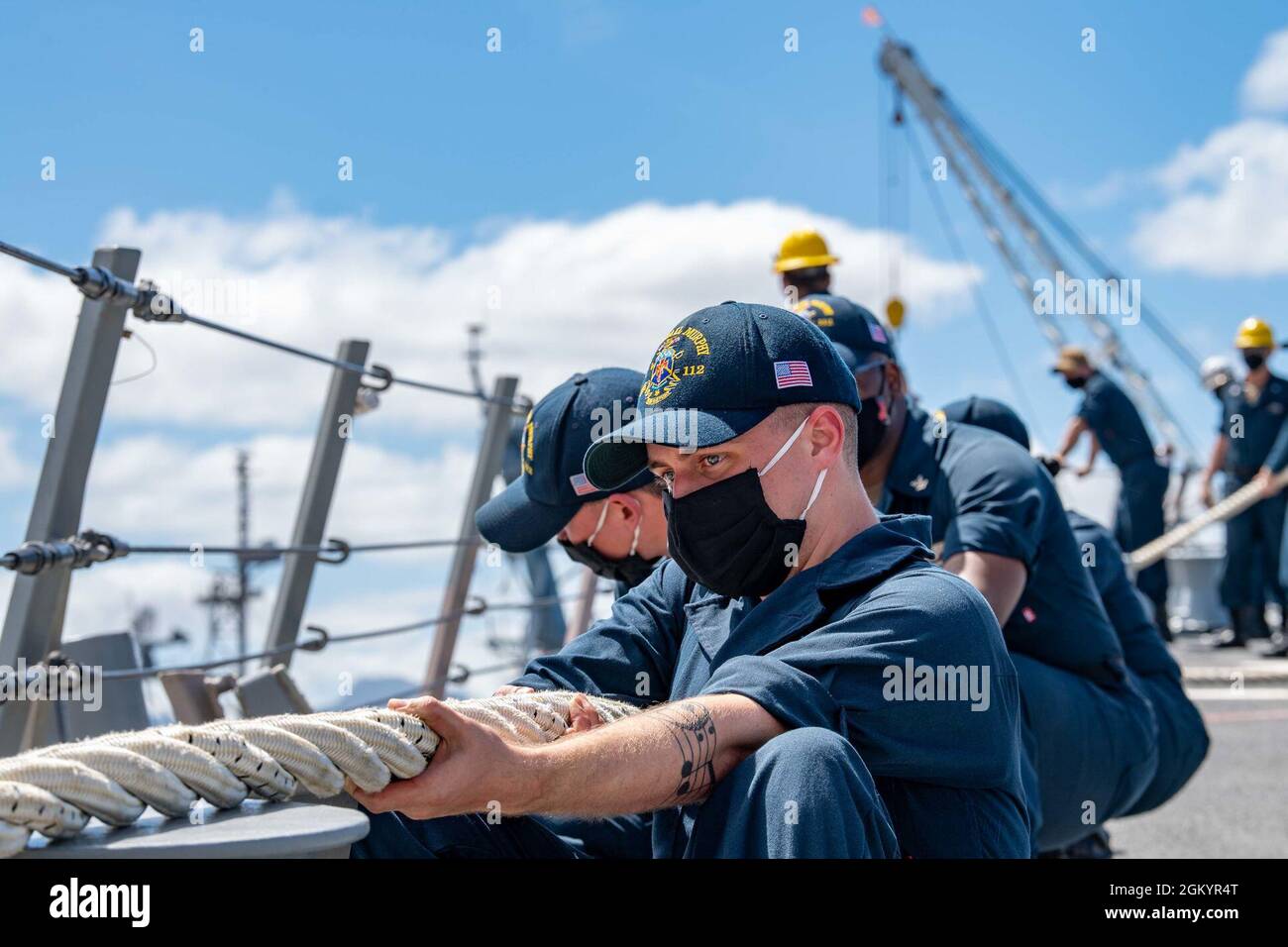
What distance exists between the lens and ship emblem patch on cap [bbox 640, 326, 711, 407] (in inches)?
79.2

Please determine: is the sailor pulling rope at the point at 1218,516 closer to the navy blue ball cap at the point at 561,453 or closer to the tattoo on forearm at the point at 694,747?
the navy blue ball cap at the point at 561,453

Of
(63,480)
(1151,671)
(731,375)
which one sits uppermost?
(731,375)

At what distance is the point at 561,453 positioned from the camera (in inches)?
115

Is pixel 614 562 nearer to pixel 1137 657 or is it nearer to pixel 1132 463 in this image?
pixel 1137 657

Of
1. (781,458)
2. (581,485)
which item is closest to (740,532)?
(781,458)

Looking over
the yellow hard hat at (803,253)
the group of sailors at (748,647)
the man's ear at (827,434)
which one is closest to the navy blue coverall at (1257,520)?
the yellow hard hat at (803,253)

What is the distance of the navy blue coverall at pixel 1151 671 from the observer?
3545 millimetres

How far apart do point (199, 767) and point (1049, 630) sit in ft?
7.80

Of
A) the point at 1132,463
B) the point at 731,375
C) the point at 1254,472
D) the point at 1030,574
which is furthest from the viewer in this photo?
the point at 1132,463

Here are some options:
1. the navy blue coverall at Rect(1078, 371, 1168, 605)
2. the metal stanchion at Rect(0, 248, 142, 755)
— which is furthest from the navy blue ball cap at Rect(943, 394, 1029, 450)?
the navy blue coverall at Rect(1078, 371, 1168, 605)

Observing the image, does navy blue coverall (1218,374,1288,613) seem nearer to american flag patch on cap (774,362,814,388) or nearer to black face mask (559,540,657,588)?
black face mask (559,540,657,588)
